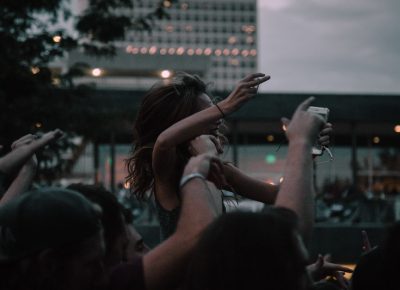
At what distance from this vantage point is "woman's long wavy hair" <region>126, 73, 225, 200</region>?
149 inches

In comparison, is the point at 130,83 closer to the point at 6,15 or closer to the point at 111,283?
the point at 6,15

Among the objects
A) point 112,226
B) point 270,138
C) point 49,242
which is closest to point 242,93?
point 112,226

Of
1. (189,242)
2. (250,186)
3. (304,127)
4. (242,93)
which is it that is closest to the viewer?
(189,242)

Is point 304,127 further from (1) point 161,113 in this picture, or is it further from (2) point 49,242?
(1) point 161,113

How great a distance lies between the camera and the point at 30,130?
14.4m

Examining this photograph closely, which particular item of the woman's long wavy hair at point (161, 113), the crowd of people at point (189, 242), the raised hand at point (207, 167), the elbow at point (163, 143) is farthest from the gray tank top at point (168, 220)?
the raised hand at point (207, 167)

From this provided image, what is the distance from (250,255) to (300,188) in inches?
16.0

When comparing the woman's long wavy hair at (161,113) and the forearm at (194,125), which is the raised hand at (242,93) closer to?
the forearm at (194,125)

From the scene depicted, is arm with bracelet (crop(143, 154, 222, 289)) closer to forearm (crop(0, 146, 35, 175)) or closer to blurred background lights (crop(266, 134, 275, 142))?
forearm (crop(0, 146, 35, 175))

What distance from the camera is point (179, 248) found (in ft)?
7.44

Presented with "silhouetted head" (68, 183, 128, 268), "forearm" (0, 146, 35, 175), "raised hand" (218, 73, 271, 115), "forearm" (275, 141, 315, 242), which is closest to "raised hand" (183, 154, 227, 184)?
"forearm" (275, 141, 315, 242)

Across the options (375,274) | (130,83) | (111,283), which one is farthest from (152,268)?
(130,83)

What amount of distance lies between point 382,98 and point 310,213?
85.1 ft

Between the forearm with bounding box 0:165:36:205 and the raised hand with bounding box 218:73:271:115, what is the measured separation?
952 millimetres
